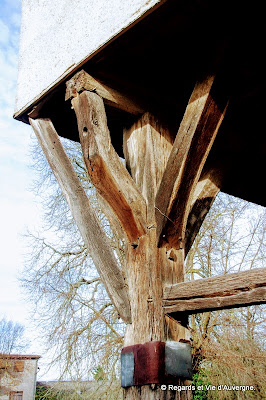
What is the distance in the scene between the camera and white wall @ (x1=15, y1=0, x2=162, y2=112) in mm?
2070

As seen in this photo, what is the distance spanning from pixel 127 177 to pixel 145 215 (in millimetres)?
215

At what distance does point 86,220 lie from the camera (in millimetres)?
2309

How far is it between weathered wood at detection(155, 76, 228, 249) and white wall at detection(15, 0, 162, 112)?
50 cm

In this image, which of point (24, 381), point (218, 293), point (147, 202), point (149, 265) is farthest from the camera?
point (24, 381)

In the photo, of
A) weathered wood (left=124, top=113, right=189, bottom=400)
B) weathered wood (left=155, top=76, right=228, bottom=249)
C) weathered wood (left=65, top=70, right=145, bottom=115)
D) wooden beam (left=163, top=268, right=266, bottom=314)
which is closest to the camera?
wooden beam (left=163, top=268, right=266, bottom=314)

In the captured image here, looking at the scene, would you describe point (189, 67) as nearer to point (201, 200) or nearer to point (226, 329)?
point (201, 200)

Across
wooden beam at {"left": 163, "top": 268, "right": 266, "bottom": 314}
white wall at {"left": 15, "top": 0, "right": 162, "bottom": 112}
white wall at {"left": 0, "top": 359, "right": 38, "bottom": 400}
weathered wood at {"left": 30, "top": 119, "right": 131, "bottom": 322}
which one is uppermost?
white wall at {"left": 15, "top": 0, "right": 162, "bottom": 112}

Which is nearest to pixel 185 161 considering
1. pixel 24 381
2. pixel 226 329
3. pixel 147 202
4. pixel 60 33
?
pixel 147 202

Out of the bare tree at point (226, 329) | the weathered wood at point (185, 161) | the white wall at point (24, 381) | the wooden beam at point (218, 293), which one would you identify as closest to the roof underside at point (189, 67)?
the weathered wood at point (185, 161)

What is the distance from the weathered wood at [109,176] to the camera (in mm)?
2119

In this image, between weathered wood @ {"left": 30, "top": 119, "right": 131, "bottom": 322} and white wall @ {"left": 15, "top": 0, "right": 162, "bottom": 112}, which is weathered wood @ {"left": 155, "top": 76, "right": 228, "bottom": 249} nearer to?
weathered wood @ {"left": 30, "top": 119, "right": 131, "bottom": 322}

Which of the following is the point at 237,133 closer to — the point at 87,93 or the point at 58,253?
the point at 87,93

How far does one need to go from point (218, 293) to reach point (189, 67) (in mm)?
1241

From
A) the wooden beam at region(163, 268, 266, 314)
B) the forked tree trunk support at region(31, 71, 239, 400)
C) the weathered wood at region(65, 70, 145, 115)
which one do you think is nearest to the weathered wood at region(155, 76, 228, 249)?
the forked tree trunk support at region(31, 71, 239, 400)
